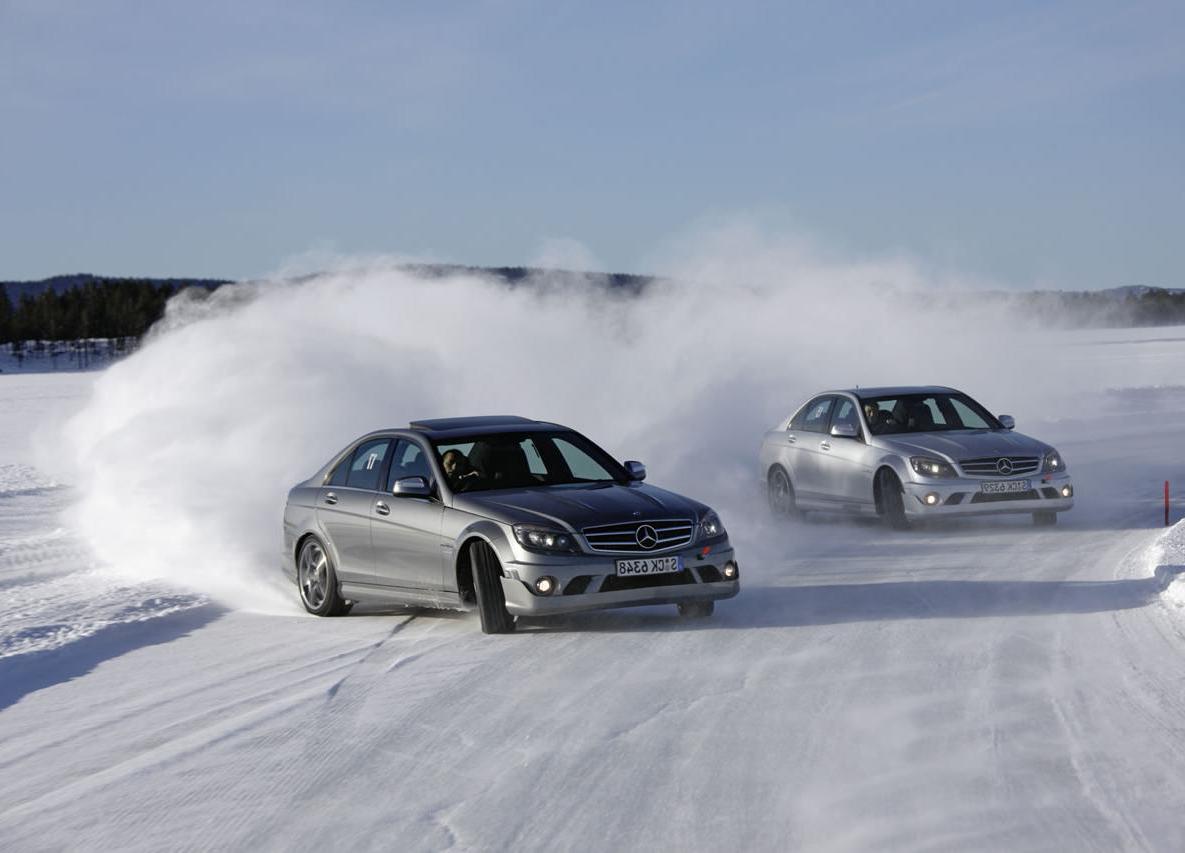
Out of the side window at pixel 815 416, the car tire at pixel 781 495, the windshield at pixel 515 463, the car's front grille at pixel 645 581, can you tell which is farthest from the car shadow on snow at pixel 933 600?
the car tire at pixel 781 495

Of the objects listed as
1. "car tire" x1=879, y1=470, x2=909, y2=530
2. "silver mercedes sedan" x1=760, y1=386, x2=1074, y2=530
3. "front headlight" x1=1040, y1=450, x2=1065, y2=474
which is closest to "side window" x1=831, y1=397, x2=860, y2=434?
"silver mercedes sedan" x1=760, y1=386, x2=1074, y2=530

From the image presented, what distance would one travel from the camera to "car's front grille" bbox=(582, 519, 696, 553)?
9867 millimetres

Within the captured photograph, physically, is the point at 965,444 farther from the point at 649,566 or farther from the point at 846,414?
the point at 649,566

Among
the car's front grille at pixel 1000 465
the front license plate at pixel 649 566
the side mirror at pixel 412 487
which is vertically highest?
the side mirror at pixel 412 487

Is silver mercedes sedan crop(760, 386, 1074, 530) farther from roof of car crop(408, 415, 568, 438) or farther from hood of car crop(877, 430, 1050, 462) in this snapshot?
roof of car crop(408, 415, 568, 438)

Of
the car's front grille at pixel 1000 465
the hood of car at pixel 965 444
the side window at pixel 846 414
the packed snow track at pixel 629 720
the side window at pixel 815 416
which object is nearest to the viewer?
the packed snow track at pixel 629 720

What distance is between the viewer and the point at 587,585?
976cm

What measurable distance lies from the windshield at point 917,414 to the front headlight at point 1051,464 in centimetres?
119

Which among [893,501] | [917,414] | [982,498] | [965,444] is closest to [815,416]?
[917,414]

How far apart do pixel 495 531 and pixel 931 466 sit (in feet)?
22.7

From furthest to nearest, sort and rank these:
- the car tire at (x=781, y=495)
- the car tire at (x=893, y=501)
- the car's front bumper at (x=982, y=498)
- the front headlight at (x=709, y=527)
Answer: the car tire at (x=781, y=495) → the car tire at (x=893, y=501) → the car's front bumper at (x=982, y=498) → the front headlight at (x=709, y=527)

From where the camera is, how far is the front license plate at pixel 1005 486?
607 inches

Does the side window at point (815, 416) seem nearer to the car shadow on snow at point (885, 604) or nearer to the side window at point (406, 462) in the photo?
the car shadow on snow at point (885, 604)

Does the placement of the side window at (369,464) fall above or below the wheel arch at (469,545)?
above
